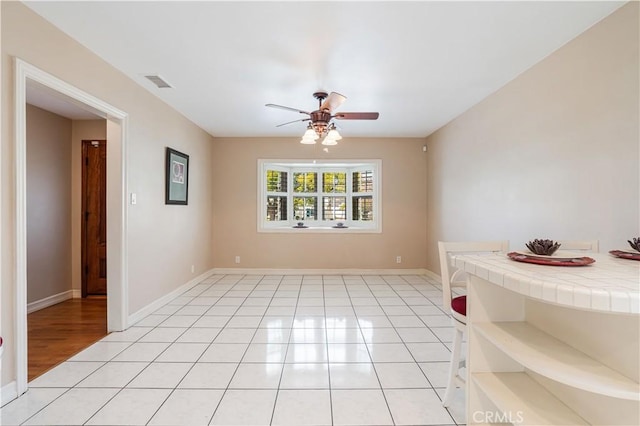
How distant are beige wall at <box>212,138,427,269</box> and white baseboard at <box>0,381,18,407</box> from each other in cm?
358

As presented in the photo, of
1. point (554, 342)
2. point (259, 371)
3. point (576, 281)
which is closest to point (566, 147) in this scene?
point (554, 342)

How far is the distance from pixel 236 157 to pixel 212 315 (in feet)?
9.95

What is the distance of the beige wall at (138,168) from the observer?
5.96ft

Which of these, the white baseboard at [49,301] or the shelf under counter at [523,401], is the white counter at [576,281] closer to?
the shelf under counter at [523,401]

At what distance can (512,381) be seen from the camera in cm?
127

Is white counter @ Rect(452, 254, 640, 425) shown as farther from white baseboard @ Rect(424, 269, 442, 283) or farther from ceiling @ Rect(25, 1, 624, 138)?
white baseboard @ Rect(424, 269, 442, 283)

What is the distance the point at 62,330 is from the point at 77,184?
6.87ft

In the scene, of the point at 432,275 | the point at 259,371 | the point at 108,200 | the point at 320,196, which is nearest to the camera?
the point at 259,371

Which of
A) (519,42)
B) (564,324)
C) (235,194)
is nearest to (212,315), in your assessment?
(235,194)

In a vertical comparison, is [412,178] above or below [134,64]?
below

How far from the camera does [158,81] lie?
304cm

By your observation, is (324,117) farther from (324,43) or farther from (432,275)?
(432,275)

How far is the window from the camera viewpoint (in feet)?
18.7

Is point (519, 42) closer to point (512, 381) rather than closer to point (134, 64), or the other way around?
point (512, 381)
